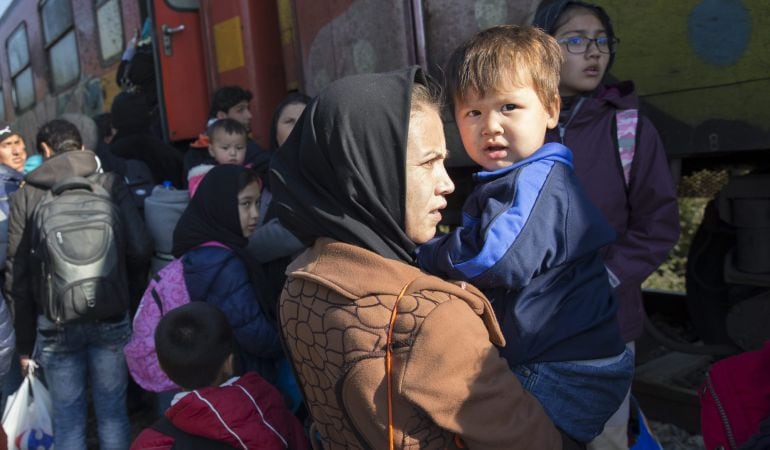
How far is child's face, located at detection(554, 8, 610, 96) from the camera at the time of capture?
2055 mm

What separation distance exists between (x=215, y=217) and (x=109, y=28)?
420cm

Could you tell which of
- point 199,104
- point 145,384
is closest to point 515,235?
point 145,384

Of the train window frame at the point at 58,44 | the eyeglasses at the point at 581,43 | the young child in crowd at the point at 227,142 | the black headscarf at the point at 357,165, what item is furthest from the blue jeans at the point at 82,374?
the train window frame at the point at 58,44

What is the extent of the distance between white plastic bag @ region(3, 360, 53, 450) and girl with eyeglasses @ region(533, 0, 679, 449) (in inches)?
95.5

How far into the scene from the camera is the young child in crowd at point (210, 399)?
67.5 inches

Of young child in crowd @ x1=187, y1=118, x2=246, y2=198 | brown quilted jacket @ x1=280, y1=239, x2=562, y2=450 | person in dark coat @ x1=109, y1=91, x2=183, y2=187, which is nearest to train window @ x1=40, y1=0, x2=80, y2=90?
person in dark coat @ x1=109, y1=91, x2=183, y2=187

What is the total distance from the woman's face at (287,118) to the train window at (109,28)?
134 inches

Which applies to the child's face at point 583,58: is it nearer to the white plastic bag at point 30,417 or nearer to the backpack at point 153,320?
the backpack at point 153,320

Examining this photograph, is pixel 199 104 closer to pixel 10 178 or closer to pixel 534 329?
pixel 10 178

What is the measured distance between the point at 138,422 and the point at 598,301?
3.23 m

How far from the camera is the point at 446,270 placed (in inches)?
50.9

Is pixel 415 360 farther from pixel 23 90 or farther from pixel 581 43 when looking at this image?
pixel 23 90

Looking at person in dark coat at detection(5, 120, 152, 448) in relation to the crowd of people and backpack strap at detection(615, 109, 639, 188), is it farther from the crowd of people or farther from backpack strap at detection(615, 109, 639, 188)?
backpack strap at detection(615, 109, 639, 188)

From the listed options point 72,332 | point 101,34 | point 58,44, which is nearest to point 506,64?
point 72,332
